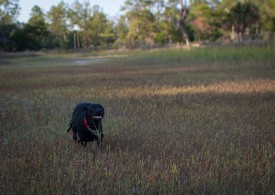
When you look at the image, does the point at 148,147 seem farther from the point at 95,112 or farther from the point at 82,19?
the point at 82,19

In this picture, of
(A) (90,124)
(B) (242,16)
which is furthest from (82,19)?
(A) (90,124)

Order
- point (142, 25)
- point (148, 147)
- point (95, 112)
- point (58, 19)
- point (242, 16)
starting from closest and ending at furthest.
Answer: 1. point (95, 112)
2. point (148, 147)
3. point (242, 16)
4. point (142, 25)
5. point (58, 19)

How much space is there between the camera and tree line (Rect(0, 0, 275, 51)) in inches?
1720

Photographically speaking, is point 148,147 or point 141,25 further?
point 141,25

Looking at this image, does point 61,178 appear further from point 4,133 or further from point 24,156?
point 4,133

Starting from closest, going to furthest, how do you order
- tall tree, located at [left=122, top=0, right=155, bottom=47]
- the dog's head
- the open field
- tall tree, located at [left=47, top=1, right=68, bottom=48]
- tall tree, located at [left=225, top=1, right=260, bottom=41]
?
the open field < the dog's head < tall tree, located at [left=225, top=1, right=260, bottom=41] < tall tree, located at [left=122, top=0, right=155, bottom=47] < tall tree, located at [left=47, top=1, right=68, bottom=48]

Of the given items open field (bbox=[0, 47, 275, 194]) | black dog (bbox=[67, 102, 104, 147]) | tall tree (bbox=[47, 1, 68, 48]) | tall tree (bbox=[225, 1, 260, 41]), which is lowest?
open field (bbox=[0, 47, 275, 194])

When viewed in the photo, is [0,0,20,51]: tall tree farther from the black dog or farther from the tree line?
the black dog

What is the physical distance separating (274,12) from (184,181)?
3169cm

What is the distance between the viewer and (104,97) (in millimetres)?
8492

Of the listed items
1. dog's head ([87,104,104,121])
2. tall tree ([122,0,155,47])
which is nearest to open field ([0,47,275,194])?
dog's head ([87,104,104,121])

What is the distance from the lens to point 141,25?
70938 millimetres

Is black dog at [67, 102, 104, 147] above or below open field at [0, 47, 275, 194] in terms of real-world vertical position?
above

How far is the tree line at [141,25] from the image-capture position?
43.7m
